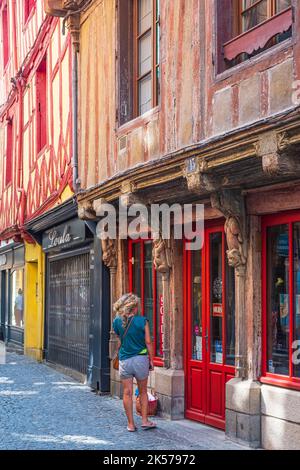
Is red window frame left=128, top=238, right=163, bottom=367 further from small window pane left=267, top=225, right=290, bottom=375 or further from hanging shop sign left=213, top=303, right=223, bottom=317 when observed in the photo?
small window pane left=267, top=225, right=290, bottom=375

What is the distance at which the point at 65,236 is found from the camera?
14031 millimetres

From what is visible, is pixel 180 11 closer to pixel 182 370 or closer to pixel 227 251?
pixel 227 251

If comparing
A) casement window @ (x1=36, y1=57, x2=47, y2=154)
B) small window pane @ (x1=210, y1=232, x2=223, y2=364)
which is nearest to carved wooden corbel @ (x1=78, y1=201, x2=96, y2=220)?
small window pane @ (x1=210, y1=232, x2=223, y2=364)

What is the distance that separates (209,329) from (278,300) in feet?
4.78

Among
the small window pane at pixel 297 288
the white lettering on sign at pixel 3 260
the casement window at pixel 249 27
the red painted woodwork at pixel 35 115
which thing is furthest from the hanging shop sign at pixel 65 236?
the white lettering on sign at pixel 3 260

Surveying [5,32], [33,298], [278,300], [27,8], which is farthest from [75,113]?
[5,32]

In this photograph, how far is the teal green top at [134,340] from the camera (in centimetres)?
892

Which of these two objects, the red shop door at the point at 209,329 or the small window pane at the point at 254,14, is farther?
the red shop door at the point at 209,329

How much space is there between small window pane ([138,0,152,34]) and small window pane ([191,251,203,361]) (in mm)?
2894

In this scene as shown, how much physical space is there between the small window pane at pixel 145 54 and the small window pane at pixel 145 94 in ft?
0.38

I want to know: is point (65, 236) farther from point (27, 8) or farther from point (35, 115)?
point (27, 8)

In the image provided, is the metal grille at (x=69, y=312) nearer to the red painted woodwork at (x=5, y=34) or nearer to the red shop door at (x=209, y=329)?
the red shop door at (x=209, y=329)

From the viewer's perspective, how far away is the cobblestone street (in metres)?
8.20

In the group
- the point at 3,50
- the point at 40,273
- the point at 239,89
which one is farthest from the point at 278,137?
the point at 3,50
